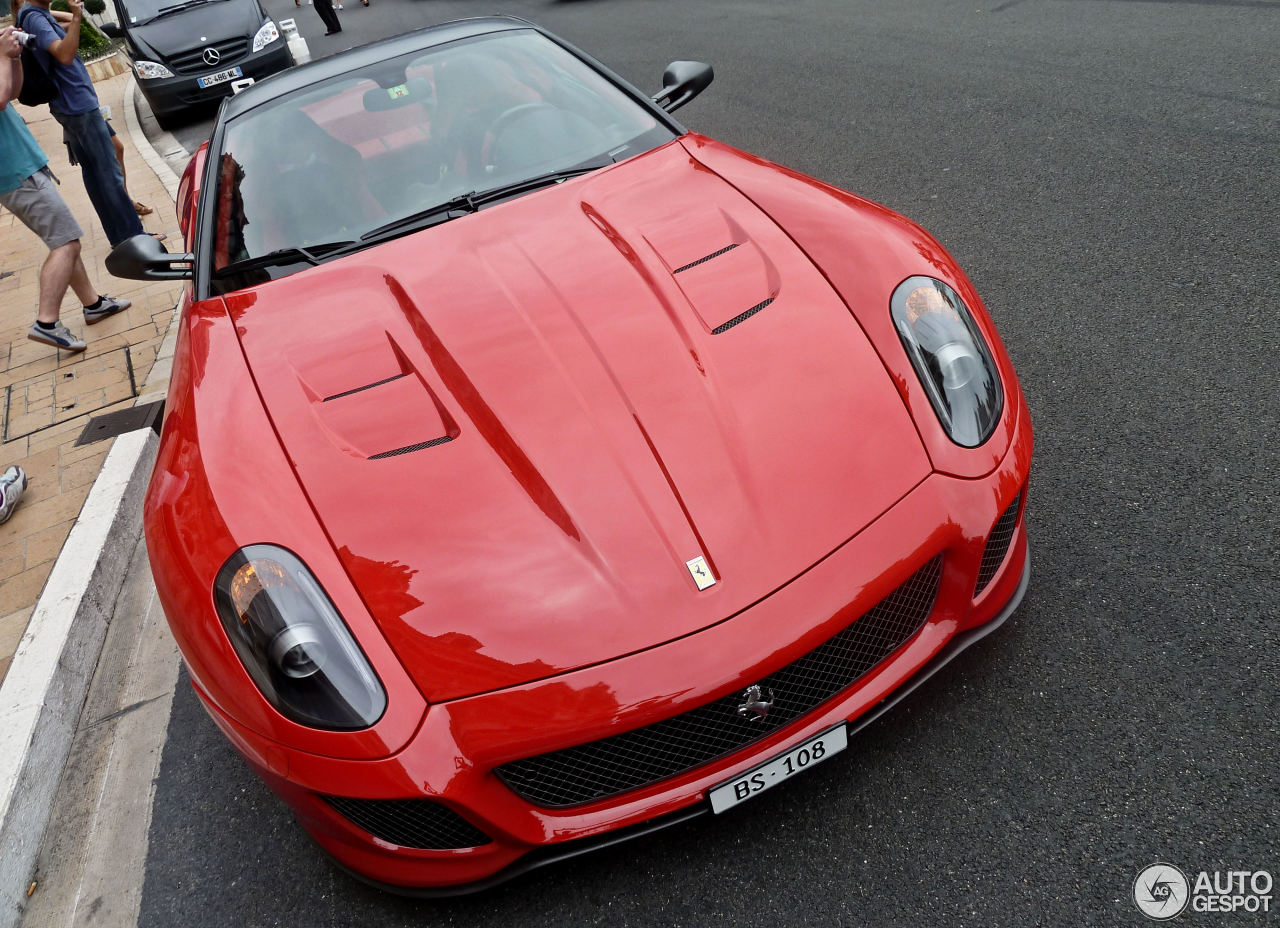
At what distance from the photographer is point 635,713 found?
1628 millimetres

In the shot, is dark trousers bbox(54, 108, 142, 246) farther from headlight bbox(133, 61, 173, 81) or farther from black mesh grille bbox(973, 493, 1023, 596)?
black mesh grille bbox(973, 493, 1023, 596)

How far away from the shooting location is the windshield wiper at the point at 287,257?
8.75 ft

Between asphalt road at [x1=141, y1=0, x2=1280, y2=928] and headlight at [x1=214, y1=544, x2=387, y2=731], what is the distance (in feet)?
1.76

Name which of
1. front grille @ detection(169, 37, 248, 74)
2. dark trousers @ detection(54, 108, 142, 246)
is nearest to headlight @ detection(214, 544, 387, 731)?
dark trousers @ detection(54, 108, 142, 246)

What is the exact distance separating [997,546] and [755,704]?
65cm

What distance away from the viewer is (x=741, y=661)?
1.65m

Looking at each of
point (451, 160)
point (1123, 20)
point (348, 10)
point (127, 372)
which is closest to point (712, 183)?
point (451, 160)

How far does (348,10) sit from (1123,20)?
17.0 meters

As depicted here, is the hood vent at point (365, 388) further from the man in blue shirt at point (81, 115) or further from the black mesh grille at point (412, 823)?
the man in blue shirt at point (81, 115)

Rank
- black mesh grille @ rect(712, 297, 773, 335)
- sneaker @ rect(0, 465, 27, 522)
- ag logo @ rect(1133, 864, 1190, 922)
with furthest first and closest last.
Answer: sneaker @ rect(0, 465, 27, 522)
black mesh grille @ rect(712, 297, 773, 335)
ag logo @ rect(1133, 864, 1190, 922)

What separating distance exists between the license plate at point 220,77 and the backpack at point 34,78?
4754mm

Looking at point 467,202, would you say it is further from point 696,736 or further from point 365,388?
point 696,736

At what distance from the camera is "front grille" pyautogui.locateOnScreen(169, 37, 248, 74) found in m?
9.69

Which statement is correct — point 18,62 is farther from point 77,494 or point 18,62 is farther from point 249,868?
point 249,868
